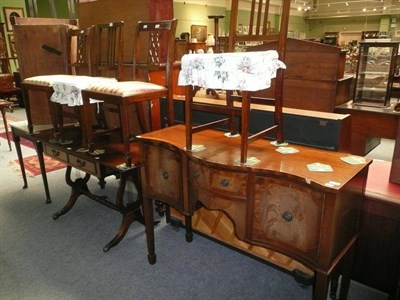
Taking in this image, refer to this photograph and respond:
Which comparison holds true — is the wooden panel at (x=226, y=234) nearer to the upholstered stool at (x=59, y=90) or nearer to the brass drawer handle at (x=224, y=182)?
the brass drawer handle at (x=224, y=182)

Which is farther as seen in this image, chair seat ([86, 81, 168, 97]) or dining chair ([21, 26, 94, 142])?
dining chair ([21, 26, 94, 142])

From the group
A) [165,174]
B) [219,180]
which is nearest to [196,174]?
[219,180]

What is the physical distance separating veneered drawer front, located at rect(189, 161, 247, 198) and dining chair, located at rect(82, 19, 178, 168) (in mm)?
654

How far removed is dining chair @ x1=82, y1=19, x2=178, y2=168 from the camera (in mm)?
2014

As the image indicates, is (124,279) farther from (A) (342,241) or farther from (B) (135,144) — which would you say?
(A) (342,241)

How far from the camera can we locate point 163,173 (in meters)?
1.78

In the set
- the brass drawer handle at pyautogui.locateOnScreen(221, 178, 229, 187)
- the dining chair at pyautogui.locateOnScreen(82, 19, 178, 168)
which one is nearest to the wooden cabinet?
the dining chair at pyautogui.locateOnScreen(82, 19, 178, 168)

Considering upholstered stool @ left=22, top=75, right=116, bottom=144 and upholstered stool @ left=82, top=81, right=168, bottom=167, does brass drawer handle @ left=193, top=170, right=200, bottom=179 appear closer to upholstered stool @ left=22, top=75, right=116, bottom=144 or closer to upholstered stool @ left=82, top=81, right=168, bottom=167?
upholstered stool @ left=82, top=81, right=168, bottom=167

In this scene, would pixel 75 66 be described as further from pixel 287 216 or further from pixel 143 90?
pixel 287 216

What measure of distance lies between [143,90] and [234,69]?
2.88 feet

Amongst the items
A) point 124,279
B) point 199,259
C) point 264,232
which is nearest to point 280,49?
point 264,232

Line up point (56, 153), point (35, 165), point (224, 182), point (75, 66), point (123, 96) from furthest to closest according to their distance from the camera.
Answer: point (35, 165) < point (75, 66) < point (56, 153) < point (123, 96) < point (224, 182)

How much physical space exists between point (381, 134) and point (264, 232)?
8.52 ft

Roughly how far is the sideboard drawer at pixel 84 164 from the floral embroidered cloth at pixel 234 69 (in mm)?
1070
